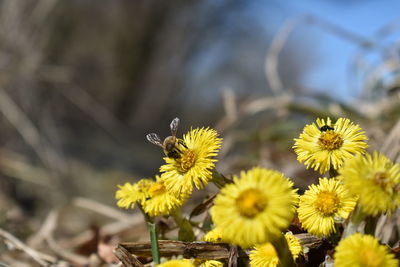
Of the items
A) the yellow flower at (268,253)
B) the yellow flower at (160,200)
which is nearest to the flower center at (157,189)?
the yellow flower at (160,200)

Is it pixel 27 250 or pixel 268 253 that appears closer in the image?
pixel 268 253

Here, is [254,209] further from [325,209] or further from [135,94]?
[135,94]

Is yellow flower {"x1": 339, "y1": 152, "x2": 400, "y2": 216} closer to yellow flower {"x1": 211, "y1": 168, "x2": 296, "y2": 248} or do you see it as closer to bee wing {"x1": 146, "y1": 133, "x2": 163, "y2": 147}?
yellow flower {"x1": 211, "y1": 168, "x2": 296, "y2": 248}

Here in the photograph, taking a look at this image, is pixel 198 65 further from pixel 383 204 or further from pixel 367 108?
pixel 383 204

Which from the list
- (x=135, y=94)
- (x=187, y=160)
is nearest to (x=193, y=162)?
(x=187, y=160)

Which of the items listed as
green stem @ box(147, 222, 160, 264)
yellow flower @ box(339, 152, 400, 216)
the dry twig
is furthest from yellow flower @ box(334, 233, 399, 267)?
the dry twig

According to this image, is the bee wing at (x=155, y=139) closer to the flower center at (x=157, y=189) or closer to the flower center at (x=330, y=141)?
the flower center at (x=157, y=189)
